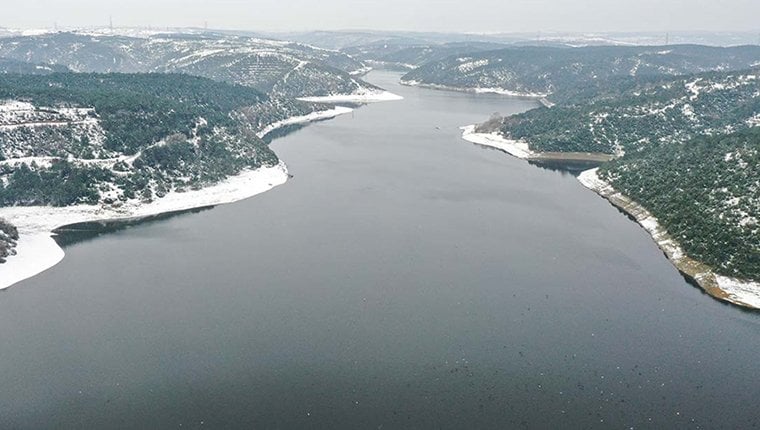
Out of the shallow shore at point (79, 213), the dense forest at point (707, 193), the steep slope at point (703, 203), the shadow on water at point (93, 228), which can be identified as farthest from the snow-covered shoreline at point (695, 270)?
the shadow on water at point (93, 228)

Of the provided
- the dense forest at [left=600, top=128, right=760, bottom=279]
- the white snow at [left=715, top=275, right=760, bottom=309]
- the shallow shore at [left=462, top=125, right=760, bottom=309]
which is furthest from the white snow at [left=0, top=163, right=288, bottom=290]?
the white snow at [left=715, top=275, right=760, bottom=309]

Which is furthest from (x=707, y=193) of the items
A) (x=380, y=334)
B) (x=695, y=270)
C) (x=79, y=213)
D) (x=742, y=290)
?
(x=79, y=213)

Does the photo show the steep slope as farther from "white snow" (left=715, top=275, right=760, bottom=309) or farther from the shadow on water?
the shadow on water

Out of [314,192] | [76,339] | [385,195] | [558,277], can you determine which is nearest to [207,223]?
[314,192]

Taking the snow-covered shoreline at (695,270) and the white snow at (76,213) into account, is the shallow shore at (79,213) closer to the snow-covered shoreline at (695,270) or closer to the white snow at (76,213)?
the white snow at (76,213)

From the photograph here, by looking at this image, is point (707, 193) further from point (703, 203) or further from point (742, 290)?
point (742, 290)
